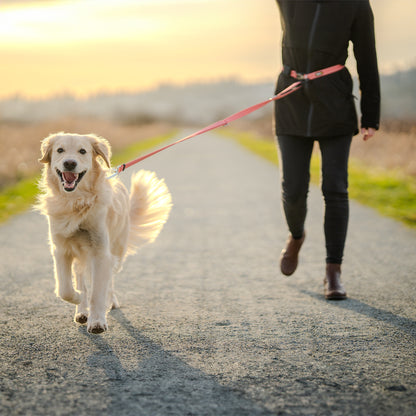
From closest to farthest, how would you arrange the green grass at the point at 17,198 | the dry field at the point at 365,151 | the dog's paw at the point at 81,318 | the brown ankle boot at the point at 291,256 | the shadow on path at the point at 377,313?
1. the shadow on path at the point at 377,313
2. the dog's paw at the point at 81,318
3. the brown ankle boot at the point at 291,256
4. the green grass at the point at 17,198
5. the dry field at the point at 365,151

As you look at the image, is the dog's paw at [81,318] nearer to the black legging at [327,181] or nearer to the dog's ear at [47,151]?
the dog's ear at [47,151]

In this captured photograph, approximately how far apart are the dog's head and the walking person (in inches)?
59.0

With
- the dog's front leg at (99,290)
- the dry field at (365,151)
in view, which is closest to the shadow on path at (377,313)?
the dog's front leg at (99,290)

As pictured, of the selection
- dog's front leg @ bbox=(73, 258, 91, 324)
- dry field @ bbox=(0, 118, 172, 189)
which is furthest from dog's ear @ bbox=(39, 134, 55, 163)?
dry field @ bbox=(0, 118, 172, 189)

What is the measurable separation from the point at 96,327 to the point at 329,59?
2.58m

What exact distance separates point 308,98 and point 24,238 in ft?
13.7

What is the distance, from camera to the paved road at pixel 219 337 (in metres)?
2.50

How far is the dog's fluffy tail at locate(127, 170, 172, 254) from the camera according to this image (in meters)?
4.67

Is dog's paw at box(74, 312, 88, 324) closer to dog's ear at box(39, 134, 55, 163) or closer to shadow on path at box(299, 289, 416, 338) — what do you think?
dog's ear at box(39, 134, 55, 163)

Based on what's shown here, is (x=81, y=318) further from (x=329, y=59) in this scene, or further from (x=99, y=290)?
(x=329, y=59)

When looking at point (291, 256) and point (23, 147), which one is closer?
point (291, 256)

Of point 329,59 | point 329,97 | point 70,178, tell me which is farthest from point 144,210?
point 329,59

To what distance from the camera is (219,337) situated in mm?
3391

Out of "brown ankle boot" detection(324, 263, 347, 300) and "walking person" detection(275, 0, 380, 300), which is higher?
"walking person" detection(275, 0, 380, 300)
